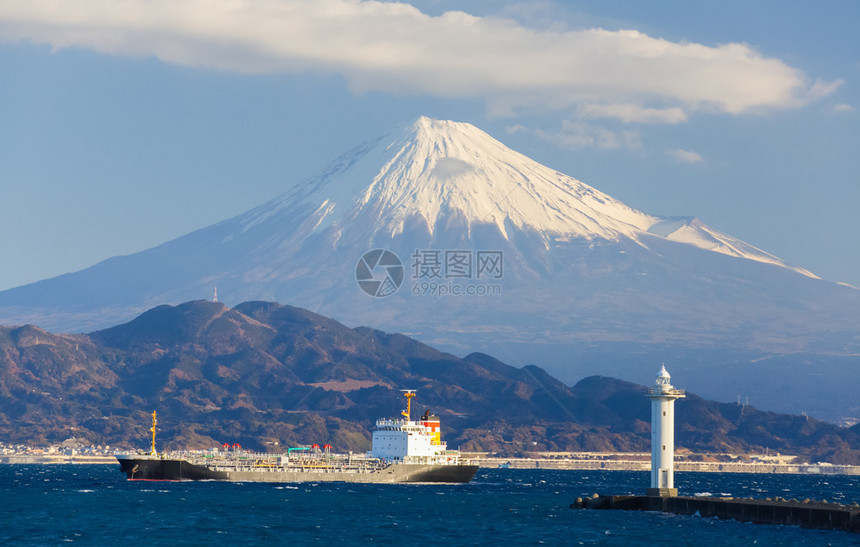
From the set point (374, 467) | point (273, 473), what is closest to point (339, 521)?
point (374, 467)

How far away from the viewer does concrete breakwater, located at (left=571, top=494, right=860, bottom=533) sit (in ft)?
249

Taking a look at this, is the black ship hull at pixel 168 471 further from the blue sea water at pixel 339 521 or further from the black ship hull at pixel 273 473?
the blue sea water at pixel 339 521

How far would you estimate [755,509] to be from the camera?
270ft

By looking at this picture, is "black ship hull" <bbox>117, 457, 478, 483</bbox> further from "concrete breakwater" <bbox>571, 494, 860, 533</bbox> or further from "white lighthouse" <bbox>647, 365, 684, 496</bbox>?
"white lighthouse" <bbox>647, 365, 684, 496</bbox>

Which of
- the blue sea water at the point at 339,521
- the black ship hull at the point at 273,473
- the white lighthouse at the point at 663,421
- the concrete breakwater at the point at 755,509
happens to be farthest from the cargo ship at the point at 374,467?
the white lighthouse at the point at 663,421

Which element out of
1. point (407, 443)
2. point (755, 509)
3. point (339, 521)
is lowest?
point (339, 521)

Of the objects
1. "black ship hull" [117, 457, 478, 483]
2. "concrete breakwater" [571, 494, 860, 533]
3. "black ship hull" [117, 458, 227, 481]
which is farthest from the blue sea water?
"black ship hull" [117, 457, 478, 483]

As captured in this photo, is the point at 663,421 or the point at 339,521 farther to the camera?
the point at 339,521

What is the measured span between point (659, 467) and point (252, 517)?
27.3m

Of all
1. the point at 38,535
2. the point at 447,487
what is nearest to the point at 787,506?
the point at 38,535

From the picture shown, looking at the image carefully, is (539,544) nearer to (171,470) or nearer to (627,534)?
(627,534)

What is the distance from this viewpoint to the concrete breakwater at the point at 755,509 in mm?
75812

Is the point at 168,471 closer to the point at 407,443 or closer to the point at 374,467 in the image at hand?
the point at 374,467

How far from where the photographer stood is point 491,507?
337 feet
